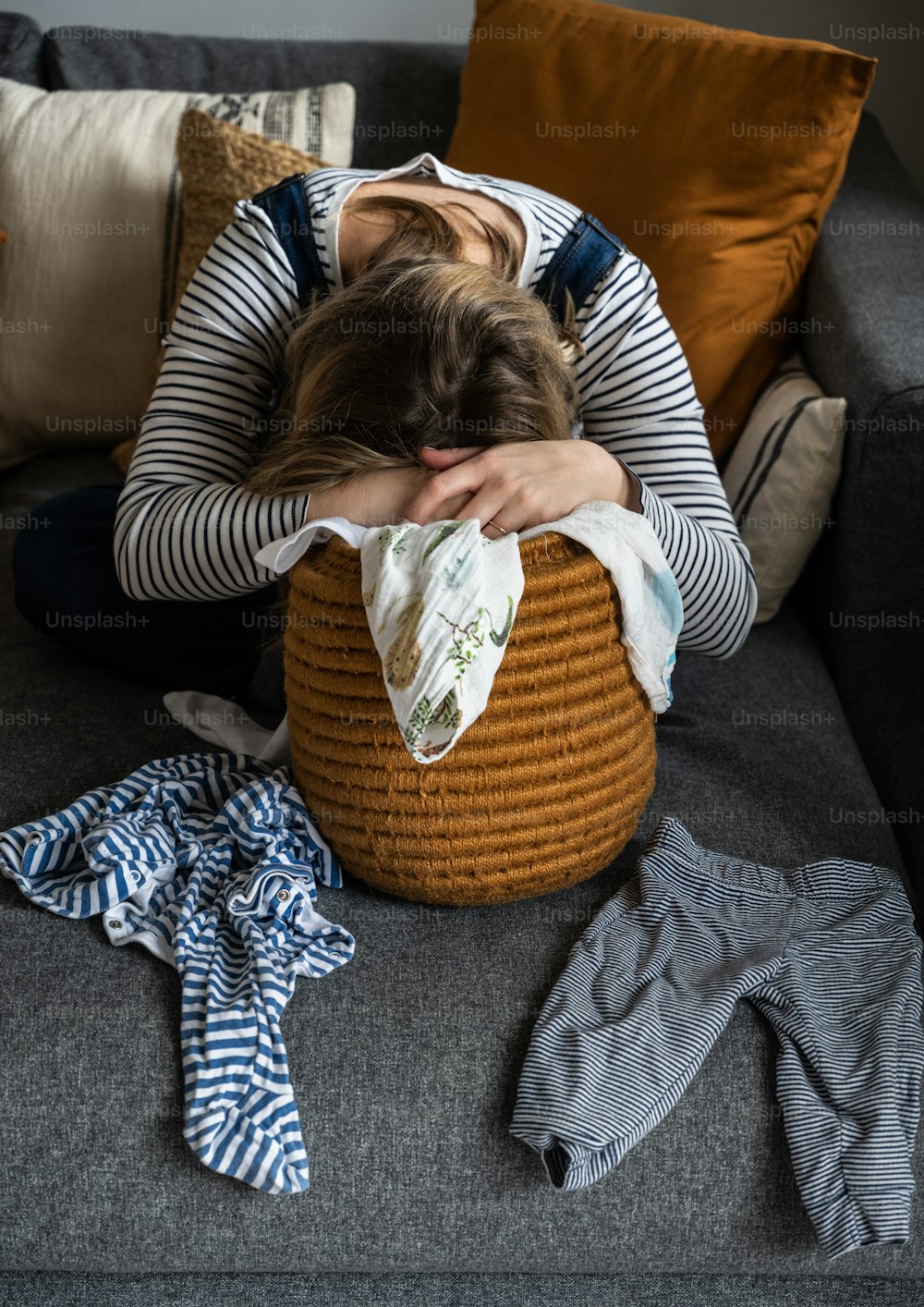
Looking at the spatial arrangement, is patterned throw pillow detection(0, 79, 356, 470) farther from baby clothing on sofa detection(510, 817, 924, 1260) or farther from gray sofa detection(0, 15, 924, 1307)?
baby clothing on sofa detection(510, 817, 924, 1260)

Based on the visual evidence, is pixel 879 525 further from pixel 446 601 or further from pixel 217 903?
pixel 217 903

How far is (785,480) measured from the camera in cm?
111

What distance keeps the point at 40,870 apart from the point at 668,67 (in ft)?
3.30

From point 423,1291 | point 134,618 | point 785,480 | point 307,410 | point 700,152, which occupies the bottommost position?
point 423,1291

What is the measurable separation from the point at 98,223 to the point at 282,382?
1.58ft

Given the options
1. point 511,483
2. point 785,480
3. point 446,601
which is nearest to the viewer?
point 446,601

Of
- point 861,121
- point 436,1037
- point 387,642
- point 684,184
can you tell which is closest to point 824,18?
point 861,121

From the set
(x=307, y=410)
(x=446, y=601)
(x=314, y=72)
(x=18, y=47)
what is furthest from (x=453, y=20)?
(x=446, y=601)

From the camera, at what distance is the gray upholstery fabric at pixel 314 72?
4.65 ft

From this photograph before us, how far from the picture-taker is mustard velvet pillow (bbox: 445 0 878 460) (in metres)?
1.15

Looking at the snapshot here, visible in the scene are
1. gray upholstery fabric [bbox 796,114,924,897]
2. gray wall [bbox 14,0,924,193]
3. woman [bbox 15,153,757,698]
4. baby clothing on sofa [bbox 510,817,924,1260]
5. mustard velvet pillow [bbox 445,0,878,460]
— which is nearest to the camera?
baby clothing on sofa [bbox 510,817,924,1260]

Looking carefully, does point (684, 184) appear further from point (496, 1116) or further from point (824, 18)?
point (496, 1116)

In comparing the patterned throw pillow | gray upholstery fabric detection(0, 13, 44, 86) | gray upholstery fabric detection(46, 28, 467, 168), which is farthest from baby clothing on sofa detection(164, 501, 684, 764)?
gray upholstery fabric detection(0, 13, 44, 86)

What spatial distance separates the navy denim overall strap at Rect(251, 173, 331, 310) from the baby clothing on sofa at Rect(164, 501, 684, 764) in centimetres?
32
